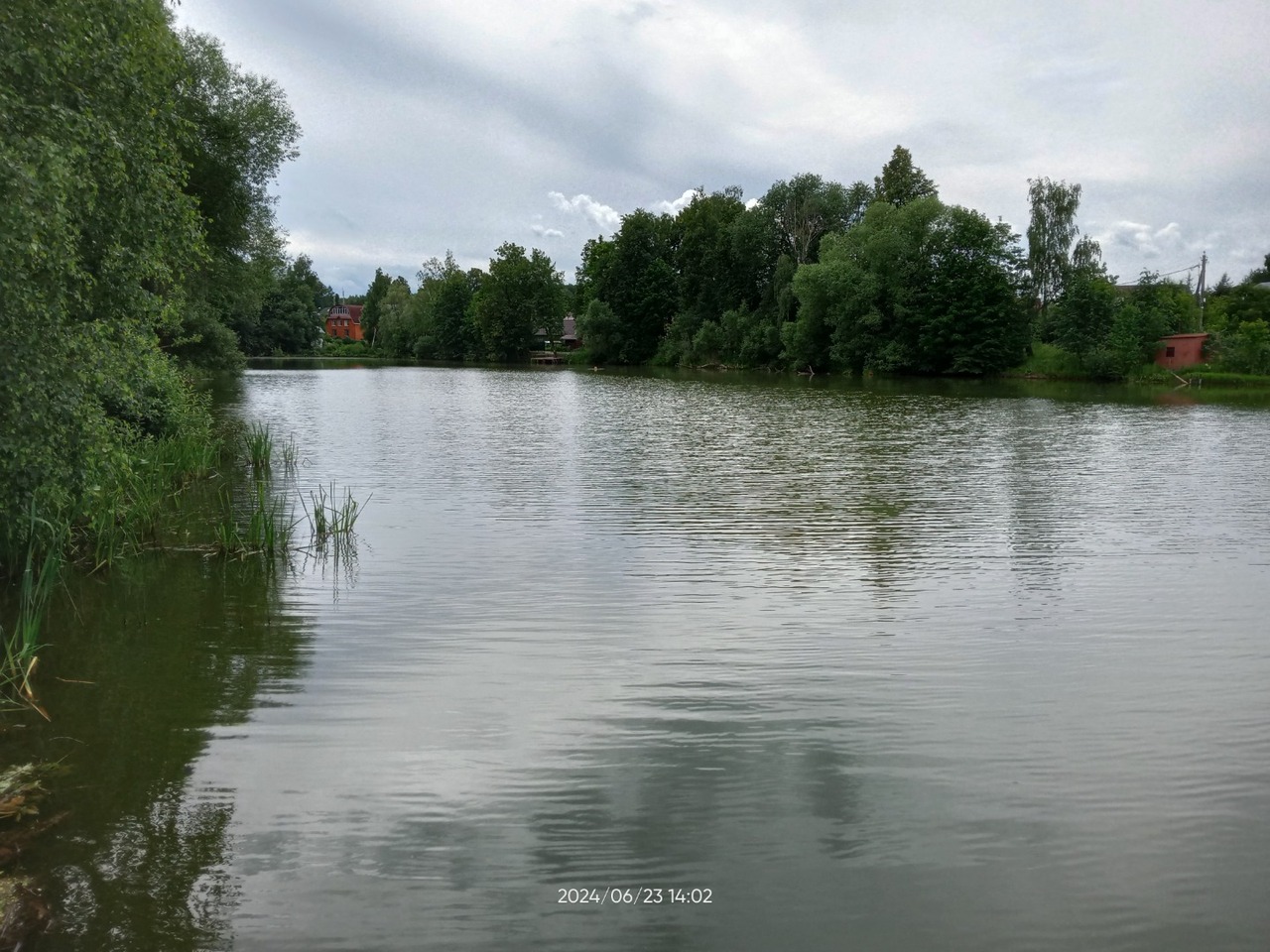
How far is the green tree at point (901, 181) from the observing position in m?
78.9

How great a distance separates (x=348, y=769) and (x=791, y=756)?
2.76m

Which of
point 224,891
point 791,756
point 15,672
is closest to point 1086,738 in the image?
point 791,756

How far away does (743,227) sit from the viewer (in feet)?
269

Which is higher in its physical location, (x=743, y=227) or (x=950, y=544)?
(x=743, y=227)

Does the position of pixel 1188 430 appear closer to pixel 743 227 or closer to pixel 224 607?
pixel 224 607

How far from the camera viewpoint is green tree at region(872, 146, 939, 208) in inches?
3105

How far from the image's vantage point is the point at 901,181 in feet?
258

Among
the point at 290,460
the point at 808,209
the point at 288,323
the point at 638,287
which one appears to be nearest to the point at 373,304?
the point at 288,323

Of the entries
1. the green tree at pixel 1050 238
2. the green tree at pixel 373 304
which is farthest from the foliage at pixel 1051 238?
the green tree at pixel 373 304

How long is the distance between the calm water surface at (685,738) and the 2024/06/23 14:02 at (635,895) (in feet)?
0.09

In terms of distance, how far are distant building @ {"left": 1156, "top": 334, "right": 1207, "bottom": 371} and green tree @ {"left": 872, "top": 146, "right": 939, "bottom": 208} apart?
26.8 m

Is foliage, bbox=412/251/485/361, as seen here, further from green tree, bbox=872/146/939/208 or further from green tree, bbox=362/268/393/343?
green tree, bbox=872/146/939/208

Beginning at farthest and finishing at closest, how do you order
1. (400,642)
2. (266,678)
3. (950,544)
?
(950,544) < (400,642) < (266,678)

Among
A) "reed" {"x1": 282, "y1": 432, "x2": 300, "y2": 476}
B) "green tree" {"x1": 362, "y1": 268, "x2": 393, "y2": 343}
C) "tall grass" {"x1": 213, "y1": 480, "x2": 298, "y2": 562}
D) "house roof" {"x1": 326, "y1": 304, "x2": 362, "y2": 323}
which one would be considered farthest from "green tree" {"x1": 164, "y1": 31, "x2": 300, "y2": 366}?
"house roof" {"x1": 326, "y1": 304, "x2": 362, "y2": 323}
